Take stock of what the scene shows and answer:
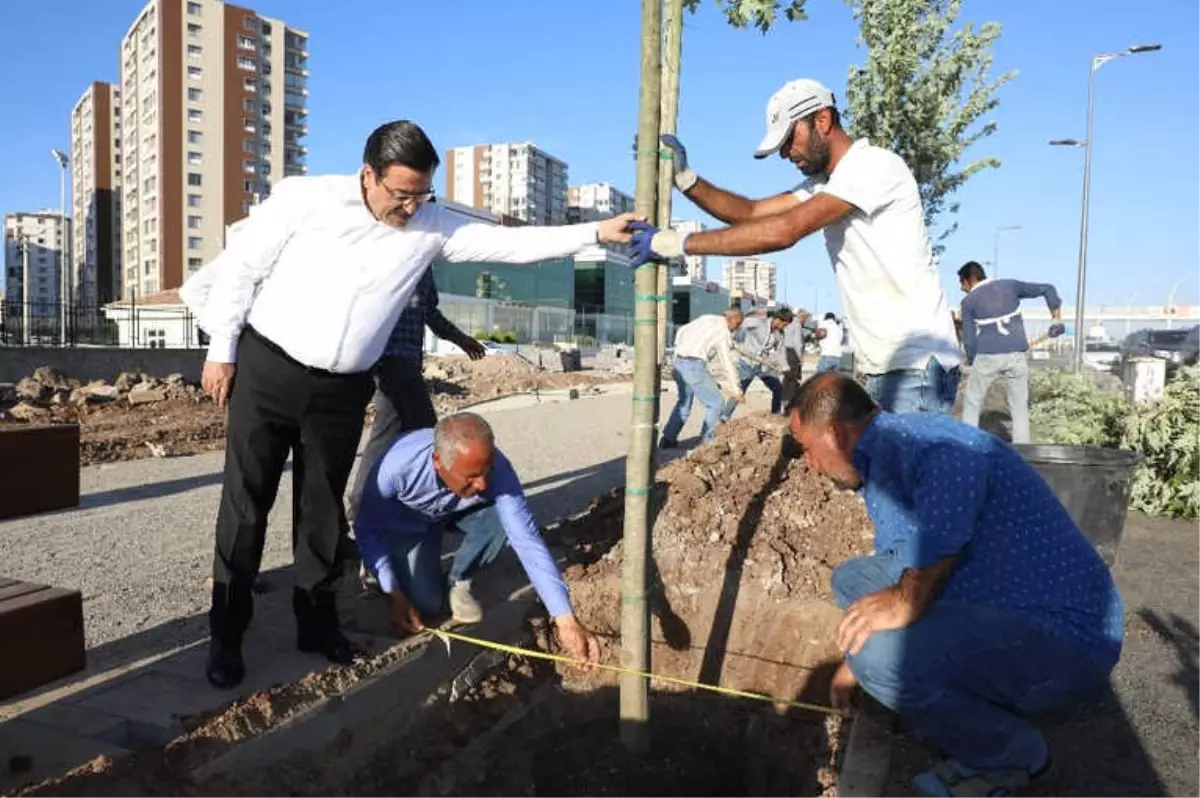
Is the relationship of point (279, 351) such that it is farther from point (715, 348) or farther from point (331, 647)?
A: point (715, 348)

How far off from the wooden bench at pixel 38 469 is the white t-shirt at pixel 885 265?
2.60 m

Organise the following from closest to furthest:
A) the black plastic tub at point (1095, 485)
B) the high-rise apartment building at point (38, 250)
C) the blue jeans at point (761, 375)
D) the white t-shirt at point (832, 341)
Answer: the black plastic tub at point (1095, 485) → the blue jeans at point (761, 375) → the white t-shirt at point (832, 341) → the high-rise apartment building at point (38, 250)

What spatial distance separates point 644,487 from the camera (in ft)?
10.1

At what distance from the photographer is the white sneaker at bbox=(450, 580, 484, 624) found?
3973 millimetres

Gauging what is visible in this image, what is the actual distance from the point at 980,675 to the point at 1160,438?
5.88 metres

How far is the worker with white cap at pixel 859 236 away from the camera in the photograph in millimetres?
2994

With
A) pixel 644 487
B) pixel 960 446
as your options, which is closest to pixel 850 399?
pixel 960 446

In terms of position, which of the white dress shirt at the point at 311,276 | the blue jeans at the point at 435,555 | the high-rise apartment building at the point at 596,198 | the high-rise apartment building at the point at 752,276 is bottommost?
the blue jeans at the point at 435,555

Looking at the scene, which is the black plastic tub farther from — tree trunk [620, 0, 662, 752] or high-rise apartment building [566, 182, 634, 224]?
high-rise apartment building [566, 182, 634, 224]

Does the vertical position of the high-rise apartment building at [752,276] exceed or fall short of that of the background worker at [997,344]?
it exceeds it

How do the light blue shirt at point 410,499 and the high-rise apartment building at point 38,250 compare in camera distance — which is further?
Answer: the high-rise apartment building at point 38,250

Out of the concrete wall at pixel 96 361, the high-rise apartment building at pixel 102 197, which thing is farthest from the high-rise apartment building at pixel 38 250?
the concrete wall at pixel 96 361

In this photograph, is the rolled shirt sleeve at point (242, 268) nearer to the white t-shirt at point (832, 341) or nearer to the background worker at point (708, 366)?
the background worker at point (708, 366)

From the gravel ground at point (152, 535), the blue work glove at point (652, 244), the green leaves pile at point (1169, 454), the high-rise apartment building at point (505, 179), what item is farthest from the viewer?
the high-rise apartment building at point (505, 179)
